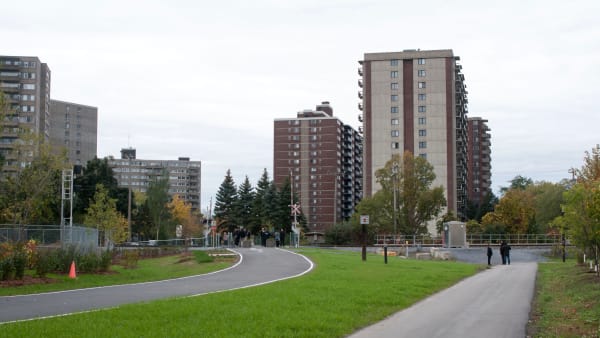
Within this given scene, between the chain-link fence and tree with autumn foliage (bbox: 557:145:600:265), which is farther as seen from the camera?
the chain-link fence

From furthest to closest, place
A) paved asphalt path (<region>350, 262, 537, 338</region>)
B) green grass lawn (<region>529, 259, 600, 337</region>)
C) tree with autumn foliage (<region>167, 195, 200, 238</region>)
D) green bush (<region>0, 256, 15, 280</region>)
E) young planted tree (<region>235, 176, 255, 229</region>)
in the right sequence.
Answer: young planted tree (<region>235, 176, 255, 229</region>)
tree with autumn foliage (<region>167, 195, 200, 238</region>)
green bush (<region>0, 256, 15, 280</region>)
green grass lawn (<region>529, 259, 600, 337</region>)
paved asphalt path (<region>350, 262, 537, 338</region>)

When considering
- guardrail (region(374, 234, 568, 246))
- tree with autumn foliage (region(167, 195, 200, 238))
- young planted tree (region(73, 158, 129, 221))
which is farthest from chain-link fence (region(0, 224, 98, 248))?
tree with autumn foliage (region(167, 195, 200, 238))

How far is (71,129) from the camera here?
156 metres

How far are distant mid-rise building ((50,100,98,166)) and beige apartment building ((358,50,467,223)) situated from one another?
225 feet

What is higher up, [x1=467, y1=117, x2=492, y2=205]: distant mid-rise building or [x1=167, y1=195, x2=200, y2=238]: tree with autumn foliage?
[x1=467, y1=117, x2=492, y2=205]: distant mid-rise building

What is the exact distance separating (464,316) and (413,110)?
97.5 metres

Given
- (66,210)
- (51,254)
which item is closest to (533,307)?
(51,254)

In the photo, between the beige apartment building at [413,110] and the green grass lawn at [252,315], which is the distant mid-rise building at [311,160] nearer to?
the beige apartment building at [413,110]

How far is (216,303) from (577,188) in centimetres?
1637

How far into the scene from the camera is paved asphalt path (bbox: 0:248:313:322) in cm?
1664

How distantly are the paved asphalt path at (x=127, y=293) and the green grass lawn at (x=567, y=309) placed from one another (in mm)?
9495

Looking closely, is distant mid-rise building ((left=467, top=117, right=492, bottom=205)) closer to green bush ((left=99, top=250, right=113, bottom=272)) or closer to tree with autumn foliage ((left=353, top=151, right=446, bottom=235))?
tree with autumn foliage ((left=353, top=151, right=446, bottom=235))

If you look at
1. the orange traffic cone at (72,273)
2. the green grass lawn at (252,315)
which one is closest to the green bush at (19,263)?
the orange traffic cone at (72,273)

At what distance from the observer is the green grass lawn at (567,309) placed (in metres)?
14.4
